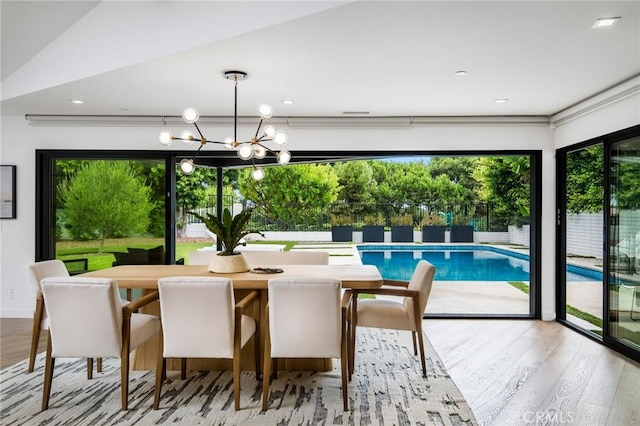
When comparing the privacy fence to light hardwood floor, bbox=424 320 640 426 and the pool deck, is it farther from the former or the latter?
light hardwood floor, bbox=424 320 640 426

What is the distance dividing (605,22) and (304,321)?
2.52 meters

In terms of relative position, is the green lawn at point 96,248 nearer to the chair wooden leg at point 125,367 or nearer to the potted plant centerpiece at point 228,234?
the potted plant centerpiece at point 228,234

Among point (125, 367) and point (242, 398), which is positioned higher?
point (125, 367)

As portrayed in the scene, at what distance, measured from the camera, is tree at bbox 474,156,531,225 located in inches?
389

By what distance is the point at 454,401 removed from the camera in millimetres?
2795

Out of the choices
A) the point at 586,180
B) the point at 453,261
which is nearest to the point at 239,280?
the point at 586,180

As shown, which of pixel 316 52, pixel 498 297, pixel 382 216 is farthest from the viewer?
pixel 382 216

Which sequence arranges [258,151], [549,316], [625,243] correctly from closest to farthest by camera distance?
1. [258,151]
2. [625,243]
3. [549,316]

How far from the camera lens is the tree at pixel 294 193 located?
10.2 meters

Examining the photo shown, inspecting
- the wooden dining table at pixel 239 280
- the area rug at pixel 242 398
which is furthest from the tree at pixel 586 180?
the wooden dining table at pixel 239 280

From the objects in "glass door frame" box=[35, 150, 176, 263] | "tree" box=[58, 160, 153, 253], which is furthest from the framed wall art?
"tree" box=[58, 160, 153, 253]

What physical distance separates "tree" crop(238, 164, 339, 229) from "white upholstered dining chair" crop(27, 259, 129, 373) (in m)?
6.09

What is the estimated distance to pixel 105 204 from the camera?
5.24 metres

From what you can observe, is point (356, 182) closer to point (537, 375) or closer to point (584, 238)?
point (584, 238)
